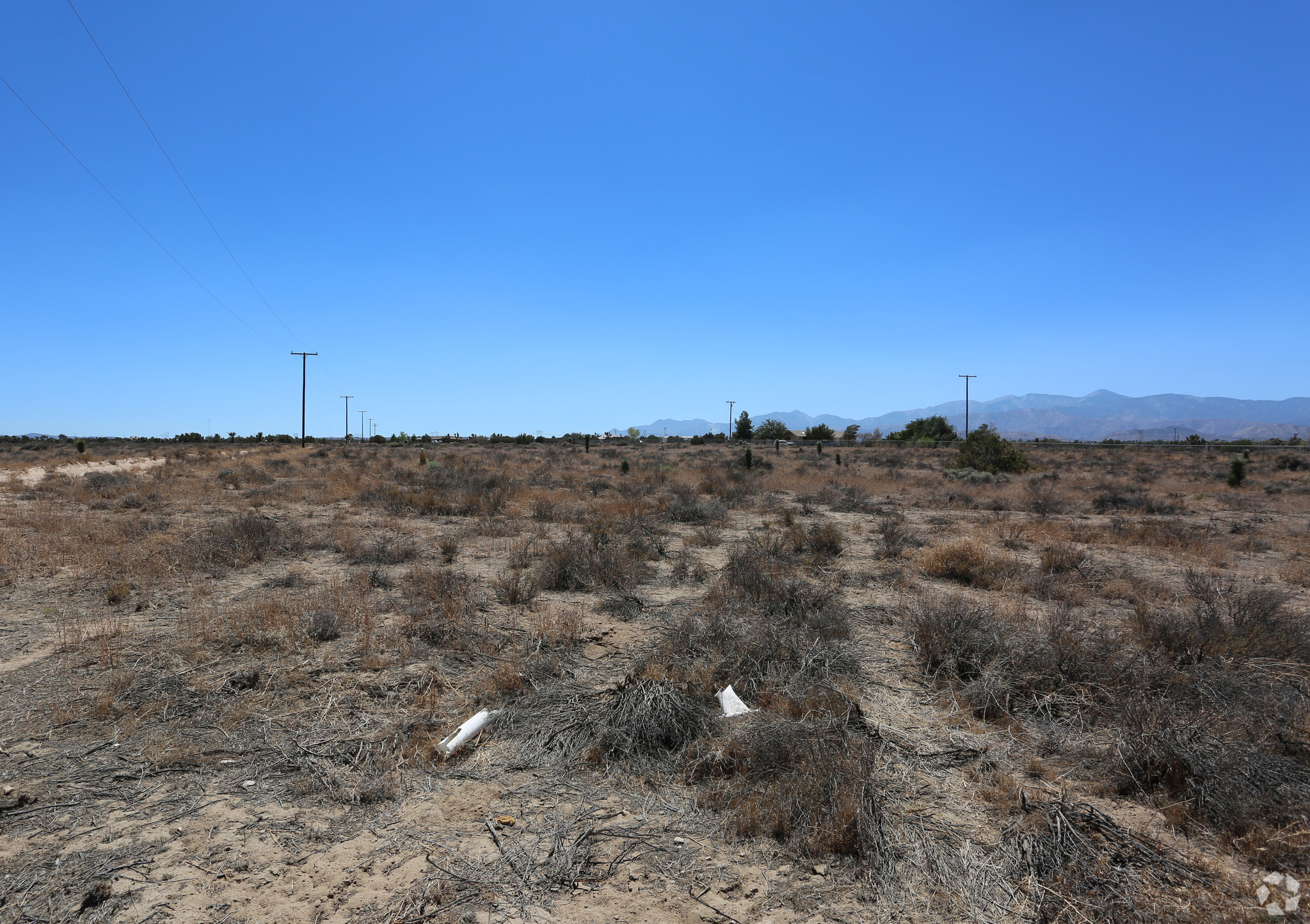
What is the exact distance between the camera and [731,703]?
18.3ft

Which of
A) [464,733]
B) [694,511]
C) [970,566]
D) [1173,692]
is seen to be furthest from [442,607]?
[694,511]

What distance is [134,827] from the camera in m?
3.89

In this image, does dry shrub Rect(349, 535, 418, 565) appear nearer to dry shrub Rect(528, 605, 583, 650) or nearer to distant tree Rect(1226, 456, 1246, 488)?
dry shrub Rect(528, 605, 583, 650)

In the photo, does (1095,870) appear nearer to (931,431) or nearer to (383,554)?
(383,554)

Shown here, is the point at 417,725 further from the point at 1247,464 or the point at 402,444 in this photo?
the point at 402,444

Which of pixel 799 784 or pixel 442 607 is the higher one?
pixel 442 607

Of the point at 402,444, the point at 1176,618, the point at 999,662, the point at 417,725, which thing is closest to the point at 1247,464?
the point at 1176,618

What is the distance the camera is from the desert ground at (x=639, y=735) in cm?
347

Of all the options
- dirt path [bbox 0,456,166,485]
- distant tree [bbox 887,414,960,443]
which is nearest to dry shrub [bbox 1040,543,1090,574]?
dirt path [bbox 0,456,166,485]

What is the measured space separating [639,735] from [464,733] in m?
1.49

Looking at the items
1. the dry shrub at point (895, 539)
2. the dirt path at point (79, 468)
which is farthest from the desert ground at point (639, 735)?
the dirt path at point (79, 468)

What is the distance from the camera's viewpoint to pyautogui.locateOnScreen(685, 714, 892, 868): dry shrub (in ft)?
12.5

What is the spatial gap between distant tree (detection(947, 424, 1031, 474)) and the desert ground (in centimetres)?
2074

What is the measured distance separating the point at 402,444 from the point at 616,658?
232 ft
